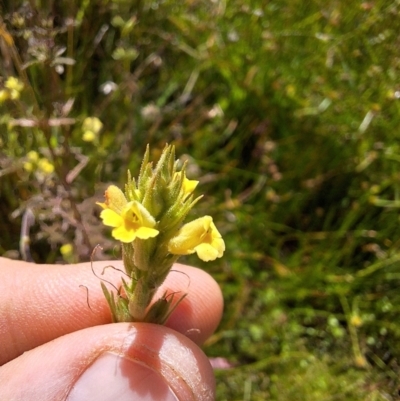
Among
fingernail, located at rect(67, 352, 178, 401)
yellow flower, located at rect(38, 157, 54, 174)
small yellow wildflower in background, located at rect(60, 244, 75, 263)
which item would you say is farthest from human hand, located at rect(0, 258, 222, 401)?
yellow flower, located at rect(38, 157, 54, 174)

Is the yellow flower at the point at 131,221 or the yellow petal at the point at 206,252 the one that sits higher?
the yellow flower at the point at 131,221

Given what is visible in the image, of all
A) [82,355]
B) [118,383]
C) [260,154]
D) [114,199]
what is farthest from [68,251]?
[260,154]

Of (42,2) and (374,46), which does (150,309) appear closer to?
(42,2)

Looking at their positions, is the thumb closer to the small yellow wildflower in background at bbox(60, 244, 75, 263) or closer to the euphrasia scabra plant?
the euphrasia scabra plant

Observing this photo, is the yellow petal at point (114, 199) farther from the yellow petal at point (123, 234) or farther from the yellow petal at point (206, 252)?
the yellow petal at point (206, 252)

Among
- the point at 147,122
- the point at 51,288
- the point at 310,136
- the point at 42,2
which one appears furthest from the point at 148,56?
the point at 51,288

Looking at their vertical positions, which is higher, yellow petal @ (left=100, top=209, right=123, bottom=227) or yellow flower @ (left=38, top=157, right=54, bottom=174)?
yellow petal @ (left=100, top=209, right=123, bottom=227)

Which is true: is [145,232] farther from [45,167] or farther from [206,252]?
[45,167]

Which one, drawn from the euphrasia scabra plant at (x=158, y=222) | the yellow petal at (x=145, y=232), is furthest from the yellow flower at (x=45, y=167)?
the yellow petal at (x=145, y=232)

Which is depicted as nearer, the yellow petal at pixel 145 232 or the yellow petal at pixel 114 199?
the yellow petal at pixel 145 232
